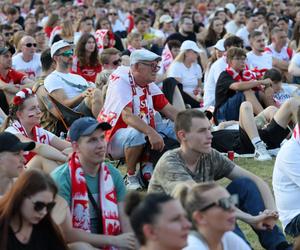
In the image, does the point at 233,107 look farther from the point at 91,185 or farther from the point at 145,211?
the point at 145,211

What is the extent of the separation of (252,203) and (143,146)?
2.85 metres

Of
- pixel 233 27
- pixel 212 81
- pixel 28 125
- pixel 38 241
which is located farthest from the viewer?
pixel 233 27

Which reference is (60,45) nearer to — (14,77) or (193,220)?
(14,77)

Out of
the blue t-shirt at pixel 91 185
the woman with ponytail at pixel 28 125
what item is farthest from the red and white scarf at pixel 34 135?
the blue t-shirt at pixel 91 185

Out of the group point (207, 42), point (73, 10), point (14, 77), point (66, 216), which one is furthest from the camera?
point (73, 10)

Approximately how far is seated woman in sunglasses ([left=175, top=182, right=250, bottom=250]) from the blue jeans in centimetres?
118

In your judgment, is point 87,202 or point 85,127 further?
point 85,127

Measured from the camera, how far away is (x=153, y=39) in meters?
18.7

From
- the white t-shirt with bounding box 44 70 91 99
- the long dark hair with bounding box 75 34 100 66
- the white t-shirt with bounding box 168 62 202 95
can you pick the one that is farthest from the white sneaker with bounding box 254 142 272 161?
the white t-shirt with bounding box 168 62 202 95

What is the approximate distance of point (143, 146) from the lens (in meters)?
9.05

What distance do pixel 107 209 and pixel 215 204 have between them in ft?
3.95

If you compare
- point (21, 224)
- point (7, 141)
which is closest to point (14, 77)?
point (7, 141)

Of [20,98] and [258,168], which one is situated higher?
[20,98]

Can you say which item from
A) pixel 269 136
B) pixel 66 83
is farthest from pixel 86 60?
pixel 269 136
